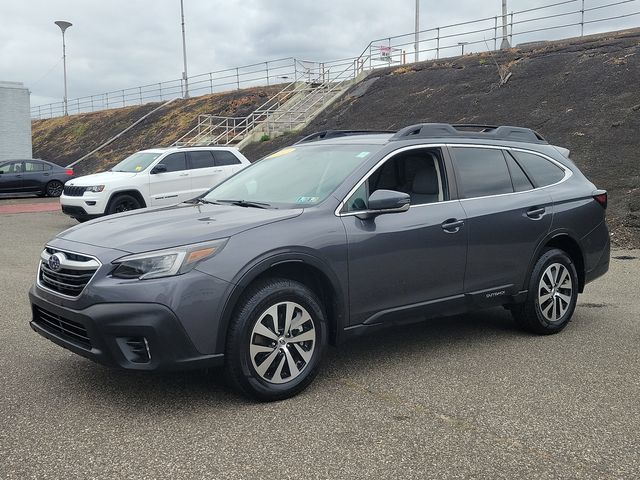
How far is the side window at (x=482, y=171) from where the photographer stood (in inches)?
212

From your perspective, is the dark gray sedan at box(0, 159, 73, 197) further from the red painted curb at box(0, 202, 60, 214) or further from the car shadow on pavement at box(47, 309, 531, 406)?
the car shadow on pavement at box(47, 309, 531, 406)

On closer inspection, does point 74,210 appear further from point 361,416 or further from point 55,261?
point 361,416

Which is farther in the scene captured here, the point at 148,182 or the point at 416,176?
the point at 148,182

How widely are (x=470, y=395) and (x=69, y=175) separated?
70.7ft

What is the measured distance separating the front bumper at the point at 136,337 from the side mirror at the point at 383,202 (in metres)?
1.44

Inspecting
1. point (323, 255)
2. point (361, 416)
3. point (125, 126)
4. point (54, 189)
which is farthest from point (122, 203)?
point (125, 126)

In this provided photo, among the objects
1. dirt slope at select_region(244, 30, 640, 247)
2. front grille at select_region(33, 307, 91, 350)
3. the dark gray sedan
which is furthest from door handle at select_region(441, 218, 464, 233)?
the dark gray sedan

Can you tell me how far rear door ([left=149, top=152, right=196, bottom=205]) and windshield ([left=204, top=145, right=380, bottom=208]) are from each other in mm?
8879

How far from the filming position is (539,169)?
238 inches

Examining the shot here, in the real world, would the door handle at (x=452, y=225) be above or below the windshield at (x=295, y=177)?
below

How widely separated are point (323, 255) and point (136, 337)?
128cm

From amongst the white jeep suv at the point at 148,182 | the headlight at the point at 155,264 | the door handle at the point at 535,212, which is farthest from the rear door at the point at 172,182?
the headlight at the point at 155,264

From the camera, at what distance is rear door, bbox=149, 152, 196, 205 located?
1423 centimetres

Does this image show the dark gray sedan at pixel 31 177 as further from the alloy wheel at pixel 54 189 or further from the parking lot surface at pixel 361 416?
the parking lot surface at pixel 361 416
